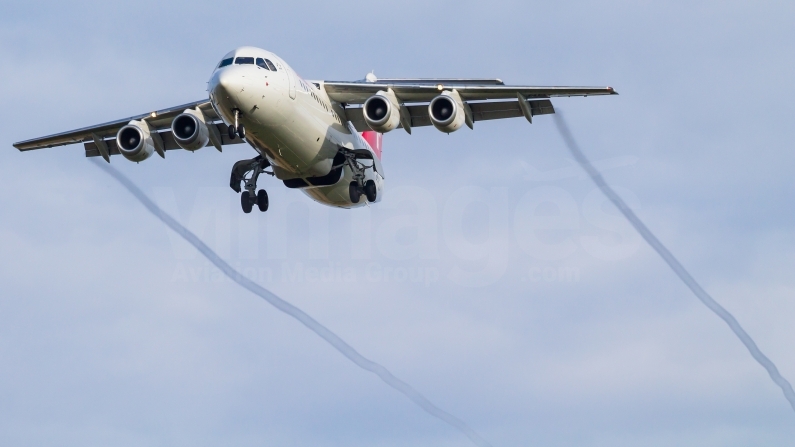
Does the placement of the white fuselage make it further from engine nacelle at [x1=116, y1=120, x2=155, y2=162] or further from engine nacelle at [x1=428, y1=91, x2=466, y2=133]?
engine nacelle at [x1=116, y1=120, x2=155, y2=162]

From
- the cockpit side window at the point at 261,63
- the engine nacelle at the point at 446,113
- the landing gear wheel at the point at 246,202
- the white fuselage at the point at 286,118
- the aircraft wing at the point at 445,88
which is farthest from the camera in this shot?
the landing gear wheel at the point at 246,202

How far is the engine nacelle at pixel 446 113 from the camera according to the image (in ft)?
63.6

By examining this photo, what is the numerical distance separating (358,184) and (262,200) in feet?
5.78

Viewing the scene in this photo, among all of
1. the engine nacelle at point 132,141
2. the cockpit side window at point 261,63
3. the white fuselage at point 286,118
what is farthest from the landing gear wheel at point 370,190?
the engine nacelle at point 132,141

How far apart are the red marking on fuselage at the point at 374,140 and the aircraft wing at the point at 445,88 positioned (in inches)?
71.8

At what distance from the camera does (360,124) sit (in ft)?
70.8

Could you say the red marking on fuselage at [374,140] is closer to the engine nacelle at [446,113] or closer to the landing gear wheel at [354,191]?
the landing gear wheel at [354,191]

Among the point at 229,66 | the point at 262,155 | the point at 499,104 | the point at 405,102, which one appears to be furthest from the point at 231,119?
the point at 499,104

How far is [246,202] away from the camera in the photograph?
69.8 feet

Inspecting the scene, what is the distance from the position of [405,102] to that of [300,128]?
2520 millimetres

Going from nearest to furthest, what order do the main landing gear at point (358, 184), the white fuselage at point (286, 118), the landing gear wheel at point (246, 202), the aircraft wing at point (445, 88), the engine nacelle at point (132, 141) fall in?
the white fuselage at point (286, 118), the aircraft wing at point (445, 88), the main landing gear at point (358, 184), the engine nacelle at point (132, 141), the landing gear wheel at point (246, 202)

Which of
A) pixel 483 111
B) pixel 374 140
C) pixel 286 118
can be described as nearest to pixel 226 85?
pixel 286 118

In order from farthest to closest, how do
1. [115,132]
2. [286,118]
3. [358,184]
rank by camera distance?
[115,132], [358,184], [286,118]

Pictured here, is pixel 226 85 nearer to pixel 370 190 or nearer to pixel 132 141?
pixel 132 141
